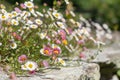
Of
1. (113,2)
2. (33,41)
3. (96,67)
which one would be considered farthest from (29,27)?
(113,2)

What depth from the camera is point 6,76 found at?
3.79 meters

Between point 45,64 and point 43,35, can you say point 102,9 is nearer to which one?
point 43,35

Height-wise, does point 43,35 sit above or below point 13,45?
above

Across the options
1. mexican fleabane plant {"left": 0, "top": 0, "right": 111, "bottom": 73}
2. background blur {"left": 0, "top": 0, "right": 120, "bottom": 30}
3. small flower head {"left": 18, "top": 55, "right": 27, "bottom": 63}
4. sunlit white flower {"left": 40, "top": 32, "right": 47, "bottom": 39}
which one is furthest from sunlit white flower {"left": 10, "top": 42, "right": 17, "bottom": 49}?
background blur {"left": 0, "top": 0, "right": 120, "bottom": 30}

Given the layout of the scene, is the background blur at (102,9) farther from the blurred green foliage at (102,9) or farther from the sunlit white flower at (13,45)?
the sunlit white flower at (13,45)

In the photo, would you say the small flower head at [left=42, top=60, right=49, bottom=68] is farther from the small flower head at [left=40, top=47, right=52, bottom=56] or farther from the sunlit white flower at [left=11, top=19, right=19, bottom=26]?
the sunlit white flower at [left=11, top=19, right=19, bottom=26]

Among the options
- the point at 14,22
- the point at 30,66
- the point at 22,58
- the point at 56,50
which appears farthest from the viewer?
the point at 14,22

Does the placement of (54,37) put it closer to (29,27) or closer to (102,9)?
(29,27)

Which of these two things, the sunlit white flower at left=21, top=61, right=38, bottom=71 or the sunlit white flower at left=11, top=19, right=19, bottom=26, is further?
the sunlit white flower at left=11, top=19, right=19, bottom=26

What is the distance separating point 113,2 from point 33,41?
7040 millimetres

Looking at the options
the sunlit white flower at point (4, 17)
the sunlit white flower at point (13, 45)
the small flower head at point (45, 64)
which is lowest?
the small flower head at point (45, 64)

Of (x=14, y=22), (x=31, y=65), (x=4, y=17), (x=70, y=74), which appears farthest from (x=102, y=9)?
(x=31, y=65)

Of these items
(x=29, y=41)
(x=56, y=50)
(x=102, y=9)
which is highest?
(x=102, y=9)

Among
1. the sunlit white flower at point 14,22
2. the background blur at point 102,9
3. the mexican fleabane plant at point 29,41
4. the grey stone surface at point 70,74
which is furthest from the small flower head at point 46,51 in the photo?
the background blur at point 102,9
